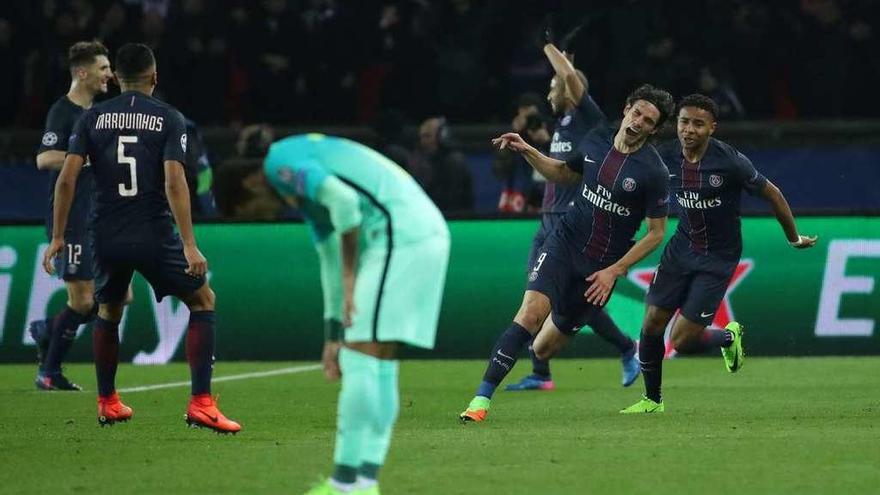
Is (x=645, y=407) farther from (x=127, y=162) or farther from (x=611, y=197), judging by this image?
→ (x=127, y=162)

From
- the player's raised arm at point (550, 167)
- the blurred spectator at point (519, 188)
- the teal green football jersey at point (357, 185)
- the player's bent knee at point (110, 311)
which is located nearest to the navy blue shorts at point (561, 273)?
the player's raised arm at point (550, 167)

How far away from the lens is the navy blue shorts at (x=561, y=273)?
1075cm

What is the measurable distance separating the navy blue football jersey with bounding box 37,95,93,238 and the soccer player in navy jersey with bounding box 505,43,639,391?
322 centimetres

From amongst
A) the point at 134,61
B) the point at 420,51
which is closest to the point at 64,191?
the point at 134,61

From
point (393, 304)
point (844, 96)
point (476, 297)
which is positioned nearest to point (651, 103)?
point (393, 304)

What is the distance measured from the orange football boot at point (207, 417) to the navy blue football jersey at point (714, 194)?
133 inches

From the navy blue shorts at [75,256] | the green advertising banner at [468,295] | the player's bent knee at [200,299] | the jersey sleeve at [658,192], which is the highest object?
the jersey sleeve at [658,192]

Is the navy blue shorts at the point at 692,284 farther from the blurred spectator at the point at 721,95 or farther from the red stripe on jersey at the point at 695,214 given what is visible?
the blurred spectator at the point at 721,95

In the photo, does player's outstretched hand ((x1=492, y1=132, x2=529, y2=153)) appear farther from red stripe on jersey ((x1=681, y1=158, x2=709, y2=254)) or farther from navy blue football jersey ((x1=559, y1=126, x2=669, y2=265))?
red stripe on jersey ((x1=681, y1=158, x2=709, y2=254))

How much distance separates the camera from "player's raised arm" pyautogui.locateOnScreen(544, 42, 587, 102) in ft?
38.3

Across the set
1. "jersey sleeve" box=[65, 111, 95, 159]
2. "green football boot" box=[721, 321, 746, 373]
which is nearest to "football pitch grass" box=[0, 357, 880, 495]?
"green football boot" box=[721, 321, 746, 373]

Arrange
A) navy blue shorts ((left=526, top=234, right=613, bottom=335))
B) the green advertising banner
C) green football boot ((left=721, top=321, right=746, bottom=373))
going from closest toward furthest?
navy blue shorts ((left=526, top=234, right=613, bottom=335))
green football boot ((left=721, top=321, right=746, bottom=373))
the green advertising banner

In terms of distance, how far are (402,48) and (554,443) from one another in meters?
11.5

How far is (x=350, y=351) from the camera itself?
689 centimetres
